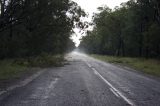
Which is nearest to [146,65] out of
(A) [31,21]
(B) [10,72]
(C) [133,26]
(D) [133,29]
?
(A) [31,21]

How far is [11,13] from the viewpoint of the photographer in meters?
23.4

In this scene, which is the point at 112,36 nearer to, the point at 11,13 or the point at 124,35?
the point at 124,35

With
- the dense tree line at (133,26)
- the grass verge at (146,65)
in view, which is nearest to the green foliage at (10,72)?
the grass verge at (146,65)

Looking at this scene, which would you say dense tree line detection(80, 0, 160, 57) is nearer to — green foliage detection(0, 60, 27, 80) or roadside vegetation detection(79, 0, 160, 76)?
roadside vegetation detection(79, 0, 160, 76)

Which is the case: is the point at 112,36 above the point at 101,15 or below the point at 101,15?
below

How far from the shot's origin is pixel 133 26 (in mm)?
66375

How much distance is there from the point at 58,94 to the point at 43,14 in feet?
45.7

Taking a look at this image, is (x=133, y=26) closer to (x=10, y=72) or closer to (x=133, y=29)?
(x=133, y=29)

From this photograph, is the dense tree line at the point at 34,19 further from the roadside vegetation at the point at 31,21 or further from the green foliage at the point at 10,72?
the green foliage at the point at 10,72

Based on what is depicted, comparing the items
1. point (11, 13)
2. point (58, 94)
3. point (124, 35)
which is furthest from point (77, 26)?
point (124, 35)

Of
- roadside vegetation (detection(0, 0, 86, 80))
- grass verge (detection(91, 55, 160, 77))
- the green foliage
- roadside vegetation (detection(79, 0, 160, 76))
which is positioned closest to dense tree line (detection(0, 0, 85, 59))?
roadside vegetation (detection(0, 0, 86, 80))

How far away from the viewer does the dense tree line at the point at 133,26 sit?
5328 centimetres

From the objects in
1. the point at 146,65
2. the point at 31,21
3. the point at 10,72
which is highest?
the point at 31,21

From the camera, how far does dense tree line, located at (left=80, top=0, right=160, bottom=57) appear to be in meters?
53.3
